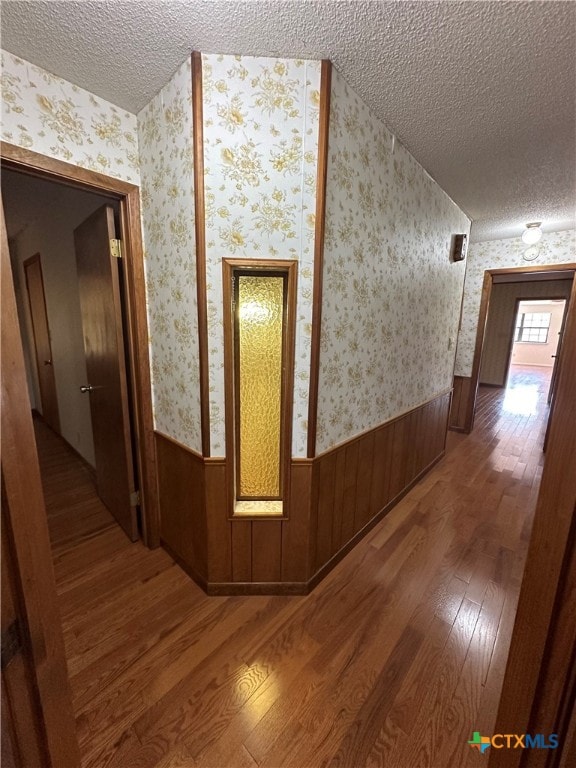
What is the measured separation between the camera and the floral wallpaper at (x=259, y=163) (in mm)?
1151

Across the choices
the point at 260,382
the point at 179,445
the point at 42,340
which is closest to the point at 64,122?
the point at 260,382

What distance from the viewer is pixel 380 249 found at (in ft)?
5.46

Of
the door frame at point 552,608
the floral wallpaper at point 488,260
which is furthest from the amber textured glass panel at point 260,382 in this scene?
the floral wallpaper at point 488,260

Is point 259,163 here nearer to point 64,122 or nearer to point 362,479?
point 64,122

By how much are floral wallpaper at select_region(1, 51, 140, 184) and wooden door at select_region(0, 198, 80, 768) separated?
1.18 metres

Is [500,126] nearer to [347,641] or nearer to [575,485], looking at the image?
[575,485]

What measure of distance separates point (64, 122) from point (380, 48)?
134 centimetres

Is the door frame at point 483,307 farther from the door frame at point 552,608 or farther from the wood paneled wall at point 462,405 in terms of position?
the door frame at point 552,608

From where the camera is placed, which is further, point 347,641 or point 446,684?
point 347,641

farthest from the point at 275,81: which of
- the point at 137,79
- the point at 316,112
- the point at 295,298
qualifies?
the point at 295,298

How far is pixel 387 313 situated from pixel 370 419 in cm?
67

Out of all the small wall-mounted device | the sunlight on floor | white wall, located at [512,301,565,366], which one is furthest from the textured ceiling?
white wall, located at [512,301,565,366]

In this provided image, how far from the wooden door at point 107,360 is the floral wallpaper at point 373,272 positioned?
1.17 meters

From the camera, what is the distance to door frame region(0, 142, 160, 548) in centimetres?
126
